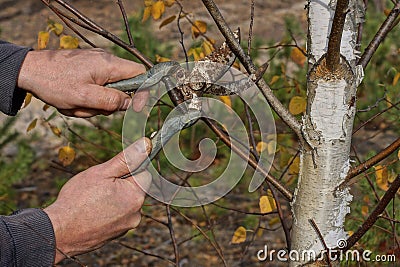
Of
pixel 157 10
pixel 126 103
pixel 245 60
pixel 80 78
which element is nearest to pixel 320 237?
pixel 245 60

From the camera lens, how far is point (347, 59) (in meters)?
1.51

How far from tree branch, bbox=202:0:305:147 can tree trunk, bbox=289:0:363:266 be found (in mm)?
36

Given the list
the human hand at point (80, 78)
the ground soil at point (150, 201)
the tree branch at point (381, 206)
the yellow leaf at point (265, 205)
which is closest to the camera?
the tree branch at point (381, 206)

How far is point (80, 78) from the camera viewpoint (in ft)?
5.63

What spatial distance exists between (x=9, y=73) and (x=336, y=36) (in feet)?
3.01

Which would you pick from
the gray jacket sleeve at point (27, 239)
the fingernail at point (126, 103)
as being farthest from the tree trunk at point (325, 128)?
A: the gray jacket sleeve at point (27, 239)

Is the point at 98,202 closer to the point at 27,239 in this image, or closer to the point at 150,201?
the point at 27,239

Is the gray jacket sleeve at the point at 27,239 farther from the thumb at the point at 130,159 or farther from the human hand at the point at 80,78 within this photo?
the human hand at the point at 80,78

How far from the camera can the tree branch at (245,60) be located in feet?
4.44

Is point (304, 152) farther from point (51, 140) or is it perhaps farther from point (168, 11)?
point (168, 11)

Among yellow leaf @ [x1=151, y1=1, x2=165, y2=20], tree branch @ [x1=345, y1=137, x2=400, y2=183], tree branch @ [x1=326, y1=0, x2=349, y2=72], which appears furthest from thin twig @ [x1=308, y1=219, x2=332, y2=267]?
yellow leaf @ [x1=151, y1=1, x2=165, y2=20]

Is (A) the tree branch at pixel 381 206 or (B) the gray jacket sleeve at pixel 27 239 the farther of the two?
(B) the gray jacket sleeve at pixel 27 239

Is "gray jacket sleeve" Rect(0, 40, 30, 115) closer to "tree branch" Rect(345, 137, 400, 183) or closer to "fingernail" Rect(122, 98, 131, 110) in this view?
"fingernail" Rect(122, 98, 131, 110)

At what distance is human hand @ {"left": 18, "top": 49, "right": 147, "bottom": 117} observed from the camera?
1.71 metres
